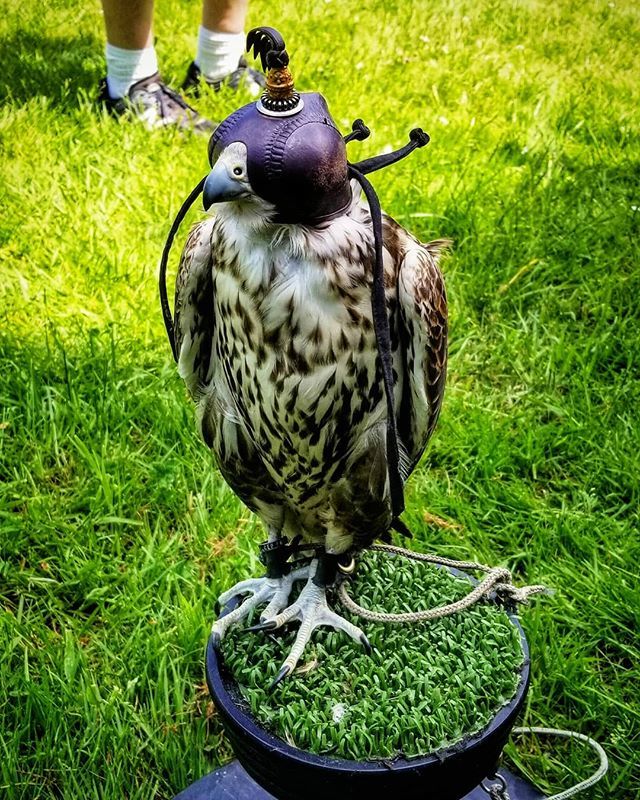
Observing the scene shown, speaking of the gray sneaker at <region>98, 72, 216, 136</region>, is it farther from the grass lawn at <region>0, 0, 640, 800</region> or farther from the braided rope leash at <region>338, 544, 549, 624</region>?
the braided rope leash at <region>338, 544, 549, 624</region>

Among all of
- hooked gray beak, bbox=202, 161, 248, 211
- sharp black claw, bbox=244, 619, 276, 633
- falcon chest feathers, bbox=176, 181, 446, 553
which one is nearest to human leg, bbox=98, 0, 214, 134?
falcon chest feathers, bbox=176, 181, 446, 553

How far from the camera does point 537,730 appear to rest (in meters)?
2.08

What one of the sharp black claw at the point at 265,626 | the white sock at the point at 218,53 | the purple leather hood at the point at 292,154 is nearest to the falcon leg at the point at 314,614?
the sharp black claw at the point at 265,626

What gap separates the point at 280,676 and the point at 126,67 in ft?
11.1

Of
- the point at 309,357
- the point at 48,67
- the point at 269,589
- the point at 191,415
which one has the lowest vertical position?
the point at 48,67

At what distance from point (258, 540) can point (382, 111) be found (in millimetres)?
2596

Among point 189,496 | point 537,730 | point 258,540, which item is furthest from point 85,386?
point 537,730

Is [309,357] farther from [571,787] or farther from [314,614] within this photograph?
[571,787]

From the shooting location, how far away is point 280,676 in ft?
5.15

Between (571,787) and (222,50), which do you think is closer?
(571,787)

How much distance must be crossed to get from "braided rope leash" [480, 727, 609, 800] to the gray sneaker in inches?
115

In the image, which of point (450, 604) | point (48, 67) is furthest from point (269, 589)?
point (48, 67)

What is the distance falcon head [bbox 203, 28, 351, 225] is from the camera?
1.18 m

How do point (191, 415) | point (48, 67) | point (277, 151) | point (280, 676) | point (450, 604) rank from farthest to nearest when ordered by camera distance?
point (48, 67)
point (191, 415)
point (450, 604)
point (280, 676)
point (277, 151)
